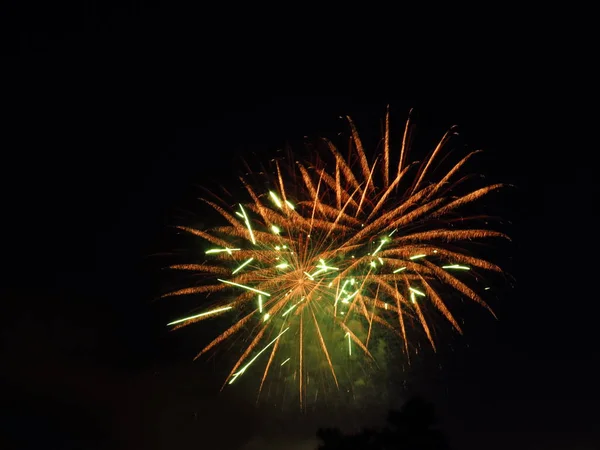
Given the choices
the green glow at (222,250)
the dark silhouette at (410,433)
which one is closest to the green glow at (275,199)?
the green glow at (222,250)

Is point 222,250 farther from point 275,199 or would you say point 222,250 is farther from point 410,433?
point 410,433

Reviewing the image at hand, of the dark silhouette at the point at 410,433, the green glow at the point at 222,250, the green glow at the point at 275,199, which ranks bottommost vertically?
the dark silhouette at the point at 410,433

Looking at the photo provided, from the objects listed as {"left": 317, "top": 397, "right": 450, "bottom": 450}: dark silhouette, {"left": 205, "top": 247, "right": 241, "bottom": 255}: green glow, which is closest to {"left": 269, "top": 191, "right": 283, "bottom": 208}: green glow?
{"left": 205, "top": 247, "right": 241, "bottom": 255}: green glow

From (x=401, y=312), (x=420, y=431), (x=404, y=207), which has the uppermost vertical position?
(x=404, y=207)

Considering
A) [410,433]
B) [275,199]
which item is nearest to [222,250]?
[275,199]

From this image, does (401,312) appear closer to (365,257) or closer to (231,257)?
(365,257)

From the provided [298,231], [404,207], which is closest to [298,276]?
[298,231]

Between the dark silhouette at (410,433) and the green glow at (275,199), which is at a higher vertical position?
the green glow at (275,199)

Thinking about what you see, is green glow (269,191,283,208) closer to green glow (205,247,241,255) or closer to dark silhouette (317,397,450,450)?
green glow (205,247,241,255)

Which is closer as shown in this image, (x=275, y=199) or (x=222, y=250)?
(x=275, y=199)

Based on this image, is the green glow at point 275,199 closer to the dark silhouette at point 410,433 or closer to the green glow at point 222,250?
the green glow at point 222,250

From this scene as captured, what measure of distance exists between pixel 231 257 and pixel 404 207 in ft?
16.4

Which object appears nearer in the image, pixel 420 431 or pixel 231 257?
pixel 420 431

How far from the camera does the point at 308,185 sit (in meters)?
32.9
